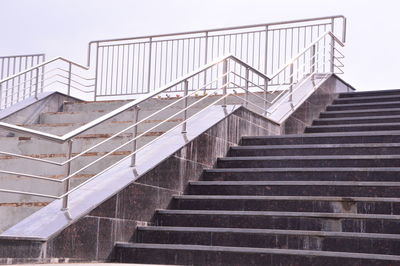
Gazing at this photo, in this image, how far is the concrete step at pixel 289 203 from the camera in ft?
23.0

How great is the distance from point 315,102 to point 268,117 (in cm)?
186

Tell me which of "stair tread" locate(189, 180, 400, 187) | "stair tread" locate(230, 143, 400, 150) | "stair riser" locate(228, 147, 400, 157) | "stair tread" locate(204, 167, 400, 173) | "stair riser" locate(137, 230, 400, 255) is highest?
"stair tread" locate(230, 143, 400, 150)

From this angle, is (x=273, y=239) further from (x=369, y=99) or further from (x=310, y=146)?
(x=369, y=99)

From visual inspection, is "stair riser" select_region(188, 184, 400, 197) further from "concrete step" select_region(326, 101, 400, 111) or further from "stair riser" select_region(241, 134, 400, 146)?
"concrete step" select_region(326, 101, 400, 111)

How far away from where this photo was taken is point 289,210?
7.37 meters

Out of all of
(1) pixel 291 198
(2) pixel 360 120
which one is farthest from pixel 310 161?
(2) pixel 360 120

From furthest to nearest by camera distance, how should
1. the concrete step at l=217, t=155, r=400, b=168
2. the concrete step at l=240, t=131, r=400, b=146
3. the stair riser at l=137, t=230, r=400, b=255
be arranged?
the concrete step at l=240, t=131, r=400, b=146 < the concrete step at l=217, t=155, r=400, b=168 < the stair riser at l=137, t=230, r=400, b=255

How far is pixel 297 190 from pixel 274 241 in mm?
1206

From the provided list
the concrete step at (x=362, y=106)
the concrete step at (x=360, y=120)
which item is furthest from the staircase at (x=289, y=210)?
the concrete step at (x=362, y=106)

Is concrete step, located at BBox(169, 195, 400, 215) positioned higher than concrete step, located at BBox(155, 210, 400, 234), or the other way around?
concrete step, located at BBox(169, 195, 400, 215)

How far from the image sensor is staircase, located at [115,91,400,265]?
6.42 meters

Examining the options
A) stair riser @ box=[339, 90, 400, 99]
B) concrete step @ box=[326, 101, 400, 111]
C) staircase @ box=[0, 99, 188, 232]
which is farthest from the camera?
stair riser @ box=[339, 90, 400, 99]

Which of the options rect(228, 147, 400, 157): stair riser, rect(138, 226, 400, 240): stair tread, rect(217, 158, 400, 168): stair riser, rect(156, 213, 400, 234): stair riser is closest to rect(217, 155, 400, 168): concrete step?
Result: rect(217, 158, 400, 168): stair riser

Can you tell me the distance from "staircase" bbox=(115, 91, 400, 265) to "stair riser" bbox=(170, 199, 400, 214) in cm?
1
